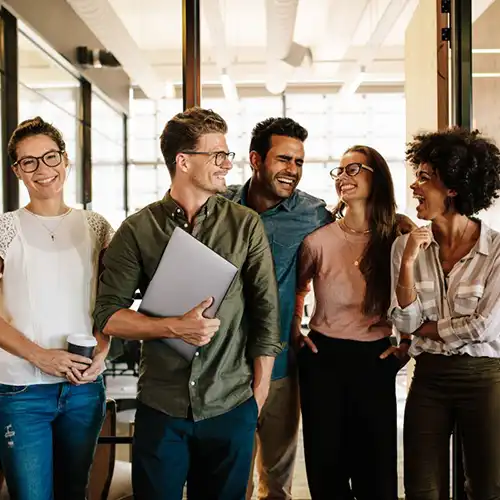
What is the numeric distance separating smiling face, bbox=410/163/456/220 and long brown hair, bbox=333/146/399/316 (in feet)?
0.41

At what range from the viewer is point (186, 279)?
1.53m

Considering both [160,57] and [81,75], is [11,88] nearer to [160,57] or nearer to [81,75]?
[81,75]

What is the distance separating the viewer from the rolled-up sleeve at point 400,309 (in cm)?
186

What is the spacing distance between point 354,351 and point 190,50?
1.40 meters

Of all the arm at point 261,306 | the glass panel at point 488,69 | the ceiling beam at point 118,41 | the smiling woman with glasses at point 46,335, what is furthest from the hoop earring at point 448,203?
the ceiling beam at point 118,41

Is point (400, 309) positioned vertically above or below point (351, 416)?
above

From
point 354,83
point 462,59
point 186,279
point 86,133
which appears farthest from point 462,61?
point 354,83

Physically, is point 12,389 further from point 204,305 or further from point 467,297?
point 467,297

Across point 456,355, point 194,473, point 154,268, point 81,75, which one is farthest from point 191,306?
point 81,75

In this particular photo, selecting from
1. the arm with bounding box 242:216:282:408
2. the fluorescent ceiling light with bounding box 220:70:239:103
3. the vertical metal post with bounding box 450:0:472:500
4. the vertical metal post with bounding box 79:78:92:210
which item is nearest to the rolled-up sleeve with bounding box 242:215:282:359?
the arm with bounding box 242:216:282:408

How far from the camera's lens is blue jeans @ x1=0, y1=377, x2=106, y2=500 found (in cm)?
168

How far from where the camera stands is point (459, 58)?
256 cm

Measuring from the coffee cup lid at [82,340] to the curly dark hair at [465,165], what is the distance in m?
1.18

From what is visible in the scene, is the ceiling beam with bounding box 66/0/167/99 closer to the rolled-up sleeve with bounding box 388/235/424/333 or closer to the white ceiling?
the white ceiling
